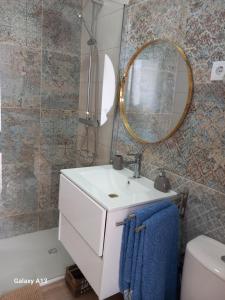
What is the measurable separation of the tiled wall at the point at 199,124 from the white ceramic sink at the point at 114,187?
17cm

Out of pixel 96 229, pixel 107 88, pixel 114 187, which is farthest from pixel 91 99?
pixel 96 229

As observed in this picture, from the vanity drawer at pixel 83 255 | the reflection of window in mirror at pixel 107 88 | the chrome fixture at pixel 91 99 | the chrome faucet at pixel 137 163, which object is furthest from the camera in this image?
the chrome fixture at pixel 91 99

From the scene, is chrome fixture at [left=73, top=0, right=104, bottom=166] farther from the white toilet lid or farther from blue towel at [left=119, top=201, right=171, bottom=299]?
the white toilet lid

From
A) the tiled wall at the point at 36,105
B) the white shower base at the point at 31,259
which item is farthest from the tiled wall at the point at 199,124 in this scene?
the white shower base at the point at 31,259

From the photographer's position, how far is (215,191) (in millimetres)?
1213

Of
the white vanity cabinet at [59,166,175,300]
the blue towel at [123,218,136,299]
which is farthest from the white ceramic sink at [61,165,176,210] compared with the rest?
the blue towel at [123,218,136,299]

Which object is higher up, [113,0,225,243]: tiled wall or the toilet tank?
[113,0,225,243]: tiled wall

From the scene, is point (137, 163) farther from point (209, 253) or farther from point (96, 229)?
point (209, 253)

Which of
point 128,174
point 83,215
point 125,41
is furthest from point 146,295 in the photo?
point 125,41

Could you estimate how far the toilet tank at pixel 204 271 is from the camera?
3.30ft

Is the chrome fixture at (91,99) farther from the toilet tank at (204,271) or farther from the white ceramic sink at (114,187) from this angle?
the toilet tank at (204,271)

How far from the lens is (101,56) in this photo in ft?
6.51

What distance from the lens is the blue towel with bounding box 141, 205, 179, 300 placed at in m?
1.14

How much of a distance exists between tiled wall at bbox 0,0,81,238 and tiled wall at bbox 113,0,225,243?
92cm
